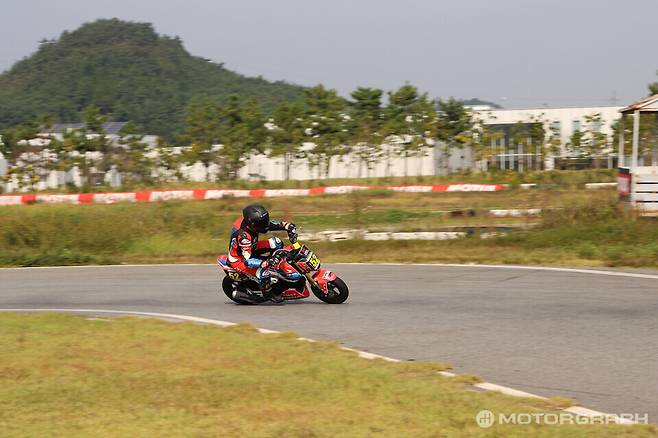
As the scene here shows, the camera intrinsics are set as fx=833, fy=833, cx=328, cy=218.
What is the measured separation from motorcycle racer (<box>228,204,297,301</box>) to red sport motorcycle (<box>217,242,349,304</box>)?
0.11 meters

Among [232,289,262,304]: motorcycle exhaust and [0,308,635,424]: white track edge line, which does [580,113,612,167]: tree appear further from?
[0,308,635,424]: white track edge line

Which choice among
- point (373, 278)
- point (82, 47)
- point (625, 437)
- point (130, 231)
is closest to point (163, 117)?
point (82, 47)

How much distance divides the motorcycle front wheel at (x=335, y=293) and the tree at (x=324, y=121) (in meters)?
46.5

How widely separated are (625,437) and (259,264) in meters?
8.11

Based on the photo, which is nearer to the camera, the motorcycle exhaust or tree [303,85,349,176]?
the motorcycle exhaust

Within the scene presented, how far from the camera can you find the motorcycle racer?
1306 centimetres

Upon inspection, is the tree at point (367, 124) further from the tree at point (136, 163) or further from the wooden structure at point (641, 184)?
the wooden structure at point (641, 184)

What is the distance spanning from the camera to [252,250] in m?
13.4

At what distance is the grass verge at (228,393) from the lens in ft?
20.9

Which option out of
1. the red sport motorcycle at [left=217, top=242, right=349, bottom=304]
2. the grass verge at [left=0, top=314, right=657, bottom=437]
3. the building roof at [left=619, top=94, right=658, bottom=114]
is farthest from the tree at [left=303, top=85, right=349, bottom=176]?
the grass verge at [left=0, top=314, right=657, bottom=437]

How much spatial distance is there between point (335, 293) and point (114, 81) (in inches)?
6382

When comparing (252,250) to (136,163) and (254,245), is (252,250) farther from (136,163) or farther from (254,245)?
(136,163)

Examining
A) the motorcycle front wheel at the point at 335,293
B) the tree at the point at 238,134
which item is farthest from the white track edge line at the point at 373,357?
the tree at the point at 238,134

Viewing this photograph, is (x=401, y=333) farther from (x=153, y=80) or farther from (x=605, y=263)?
(x=153, y=80)
